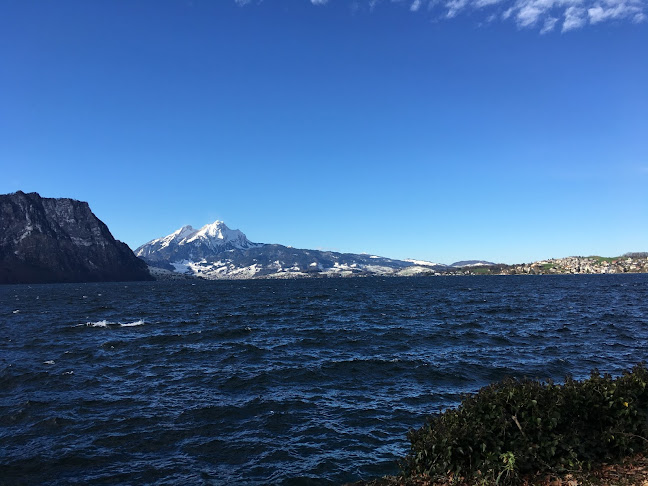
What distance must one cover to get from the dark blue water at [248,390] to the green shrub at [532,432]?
4.26m

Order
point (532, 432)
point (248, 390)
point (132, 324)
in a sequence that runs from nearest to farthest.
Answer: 1. point (532, 432)
2. point (248, 390)
3. point (132, 324)

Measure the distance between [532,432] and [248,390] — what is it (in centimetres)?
1899

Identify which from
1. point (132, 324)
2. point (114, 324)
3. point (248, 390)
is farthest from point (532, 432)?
point (114, 324)

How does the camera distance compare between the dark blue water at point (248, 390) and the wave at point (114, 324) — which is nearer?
the dark blue water at point (248, 390)

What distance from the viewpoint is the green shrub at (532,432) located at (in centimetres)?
988

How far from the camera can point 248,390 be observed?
25.5 metres

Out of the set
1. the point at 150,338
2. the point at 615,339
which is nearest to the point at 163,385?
the point at 150,338

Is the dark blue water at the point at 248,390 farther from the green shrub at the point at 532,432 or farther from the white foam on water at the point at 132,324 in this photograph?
the white foam on water at the point at 132,324

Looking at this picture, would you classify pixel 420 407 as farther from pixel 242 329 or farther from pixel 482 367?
pixel 242 329

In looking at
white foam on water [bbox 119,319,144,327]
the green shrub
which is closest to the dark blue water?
the green shrub

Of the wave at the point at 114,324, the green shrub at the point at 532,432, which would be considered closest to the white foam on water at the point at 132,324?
the wave at the point at 114,324

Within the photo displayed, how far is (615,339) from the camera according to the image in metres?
41.9

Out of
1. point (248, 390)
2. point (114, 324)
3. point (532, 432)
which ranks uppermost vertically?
point (532, 432)

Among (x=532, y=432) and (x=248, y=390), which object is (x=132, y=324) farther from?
(x=532, y=432)
